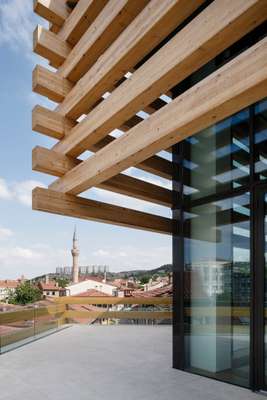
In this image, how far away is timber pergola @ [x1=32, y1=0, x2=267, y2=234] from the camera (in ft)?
7.82

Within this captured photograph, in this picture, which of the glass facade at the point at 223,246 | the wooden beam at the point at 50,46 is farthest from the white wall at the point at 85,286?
the wooden beam at the point at 50,46

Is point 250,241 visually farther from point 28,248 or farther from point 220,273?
point 28,248

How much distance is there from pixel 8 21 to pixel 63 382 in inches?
333

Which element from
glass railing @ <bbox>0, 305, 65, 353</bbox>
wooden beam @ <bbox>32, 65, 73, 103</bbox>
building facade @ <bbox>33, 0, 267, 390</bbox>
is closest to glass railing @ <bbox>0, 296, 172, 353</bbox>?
glass railing @ <bbox>0, 305, 65, 353</bbox>

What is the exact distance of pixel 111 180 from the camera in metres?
4.38

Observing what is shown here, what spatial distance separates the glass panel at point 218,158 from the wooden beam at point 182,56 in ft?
4.80

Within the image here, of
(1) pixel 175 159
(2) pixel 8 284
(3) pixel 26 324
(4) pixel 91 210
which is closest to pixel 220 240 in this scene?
(1) pixel 175 159

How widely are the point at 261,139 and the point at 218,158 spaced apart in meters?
0.62

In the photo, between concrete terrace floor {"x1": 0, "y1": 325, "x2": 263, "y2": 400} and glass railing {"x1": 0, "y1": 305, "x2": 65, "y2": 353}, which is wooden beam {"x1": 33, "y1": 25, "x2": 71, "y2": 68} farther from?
glass railing {"x1": 0, "y1": 305, "x2": 65, "y2": 353}

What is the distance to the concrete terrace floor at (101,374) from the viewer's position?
3732 millimetres

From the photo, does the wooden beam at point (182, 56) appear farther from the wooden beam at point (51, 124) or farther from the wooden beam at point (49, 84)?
the wooden beam at point (49, 84)

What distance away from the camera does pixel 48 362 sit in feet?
16.4

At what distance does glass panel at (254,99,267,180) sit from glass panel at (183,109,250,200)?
116 mm

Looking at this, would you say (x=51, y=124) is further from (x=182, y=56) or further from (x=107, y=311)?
(x=107, y=311)
